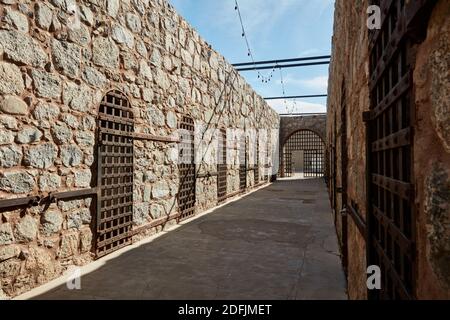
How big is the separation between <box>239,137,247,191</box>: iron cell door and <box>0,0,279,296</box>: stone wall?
4.71 meters

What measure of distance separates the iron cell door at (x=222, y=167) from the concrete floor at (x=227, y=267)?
254cm

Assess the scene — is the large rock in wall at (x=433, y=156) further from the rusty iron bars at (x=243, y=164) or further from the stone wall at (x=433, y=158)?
the rusty iron bars at (x=243, y=164)

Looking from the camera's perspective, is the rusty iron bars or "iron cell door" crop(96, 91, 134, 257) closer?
"iron cell door" crop(96, 91, 134, 257)

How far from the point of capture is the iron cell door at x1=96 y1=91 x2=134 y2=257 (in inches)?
143

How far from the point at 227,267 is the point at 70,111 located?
2.36 meters

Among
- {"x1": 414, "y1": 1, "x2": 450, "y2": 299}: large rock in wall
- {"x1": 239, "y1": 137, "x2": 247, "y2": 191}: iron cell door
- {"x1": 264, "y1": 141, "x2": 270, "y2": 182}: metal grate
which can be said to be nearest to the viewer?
{"x1": 414, "y1": 1, "x2": 450, "y2": 299}: large rock in wall

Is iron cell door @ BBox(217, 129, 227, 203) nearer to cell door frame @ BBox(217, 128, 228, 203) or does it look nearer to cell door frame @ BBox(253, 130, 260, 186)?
cell door frame @ BBox(217, 128, 228, 203)

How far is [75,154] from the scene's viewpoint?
10.7ft

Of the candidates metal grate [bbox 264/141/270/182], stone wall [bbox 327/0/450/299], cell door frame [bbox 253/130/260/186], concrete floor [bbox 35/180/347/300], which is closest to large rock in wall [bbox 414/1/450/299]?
stone wall [bbox 327/0/450/299]

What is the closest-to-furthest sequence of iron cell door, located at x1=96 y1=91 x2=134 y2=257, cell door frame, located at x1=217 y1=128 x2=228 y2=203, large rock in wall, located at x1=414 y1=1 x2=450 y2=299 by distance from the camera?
large rock in wall, located at x1=414 y1=1 x2=450 y2=299
iron cell door, located at x1=96 y1=91 x2=134 y2=257
cell door frame, located at x1=217 y1=128 x2=228 y2=203

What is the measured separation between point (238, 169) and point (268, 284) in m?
7.08

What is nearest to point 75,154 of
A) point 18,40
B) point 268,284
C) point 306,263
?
point 18,40

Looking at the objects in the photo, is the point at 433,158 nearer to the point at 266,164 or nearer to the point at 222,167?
the point at 222,167
